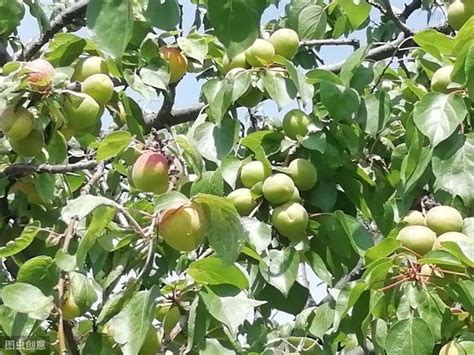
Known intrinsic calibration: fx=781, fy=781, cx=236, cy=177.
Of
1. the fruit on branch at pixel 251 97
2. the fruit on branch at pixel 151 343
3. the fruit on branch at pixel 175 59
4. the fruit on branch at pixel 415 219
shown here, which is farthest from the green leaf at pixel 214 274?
the fruit on branch at pixel 175 59

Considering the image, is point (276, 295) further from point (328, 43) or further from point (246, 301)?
point (328, 43)

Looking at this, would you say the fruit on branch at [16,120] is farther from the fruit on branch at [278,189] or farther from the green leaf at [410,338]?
the green leaf at [410,338]

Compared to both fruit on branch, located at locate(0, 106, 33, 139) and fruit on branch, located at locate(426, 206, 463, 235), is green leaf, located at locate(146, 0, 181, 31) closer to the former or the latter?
fruit on branch, located at locate(0, 106, 33, 139)

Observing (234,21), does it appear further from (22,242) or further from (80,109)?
(22,242)

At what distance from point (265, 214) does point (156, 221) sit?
412mm

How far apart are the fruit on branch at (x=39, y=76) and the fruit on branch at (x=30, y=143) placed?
0.28 feet

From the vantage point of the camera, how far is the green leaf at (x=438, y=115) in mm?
1182

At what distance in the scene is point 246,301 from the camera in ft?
3.39

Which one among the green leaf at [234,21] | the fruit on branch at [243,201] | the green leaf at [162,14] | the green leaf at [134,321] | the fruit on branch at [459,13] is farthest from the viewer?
the fruit on branch at [459,13]

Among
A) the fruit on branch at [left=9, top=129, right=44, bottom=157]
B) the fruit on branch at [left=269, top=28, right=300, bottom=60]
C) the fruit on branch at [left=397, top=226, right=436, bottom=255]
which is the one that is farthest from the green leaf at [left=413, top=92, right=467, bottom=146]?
the fruit on branch at [left=9, top=129, right=44, bottom=157]

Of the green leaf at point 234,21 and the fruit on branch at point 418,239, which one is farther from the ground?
the green leaf at point 234,21

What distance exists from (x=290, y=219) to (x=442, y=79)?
341mm

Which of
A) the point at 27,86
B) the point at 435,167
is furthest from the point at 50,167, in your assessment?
the point at 435,167

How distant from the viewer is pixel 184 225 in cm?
98
